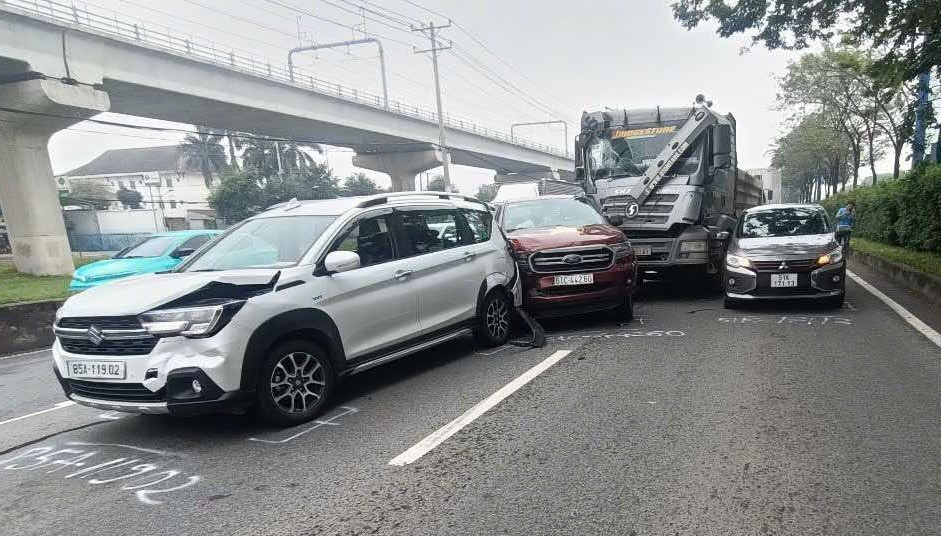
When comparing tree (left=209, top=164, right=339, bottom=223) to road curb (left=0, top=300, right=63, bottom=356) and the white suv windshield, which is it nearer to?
Answer: road curb (left=0, top=300, right=63, bottom=356)

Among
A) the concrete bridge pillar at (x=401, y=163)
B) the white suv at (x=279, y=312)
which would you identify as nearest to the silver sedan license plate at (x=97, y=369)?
the white suv at (x=279, y=312)

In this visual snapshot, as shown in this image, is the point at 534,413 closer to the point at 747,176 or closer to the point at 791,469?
the point at 791,469

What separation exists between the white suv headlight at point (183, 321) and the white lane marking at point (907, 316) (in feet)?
23.5

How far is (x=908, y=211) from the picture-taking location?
14281 mm

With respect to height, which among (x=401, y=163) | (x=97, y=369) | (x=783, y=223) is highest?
(x=401, y=163)

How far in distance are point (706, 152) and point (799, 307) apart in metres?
3.15

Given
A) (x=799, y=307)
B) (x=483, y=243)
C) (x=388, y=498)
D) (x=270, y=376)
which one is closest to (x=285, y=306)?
(x=270, y=376)

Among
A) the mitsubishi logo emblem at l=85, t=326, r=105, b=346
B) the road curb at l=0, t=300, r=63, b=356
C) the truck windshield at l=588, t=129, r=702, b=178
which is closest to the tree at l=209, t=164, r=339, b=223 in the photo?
the road curb at l=0, t=300, r=63, b=356

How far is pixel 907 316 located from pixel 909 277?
11.8 ft

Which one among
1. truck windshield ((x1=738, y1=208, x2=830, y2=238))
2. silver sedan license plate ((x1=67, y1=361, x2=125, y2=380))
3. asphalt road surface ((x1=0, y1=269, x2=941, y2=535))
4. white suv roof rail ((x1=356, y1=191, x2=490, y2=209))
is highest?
white suv roof rail ((x1=356, y1=191, x2=490, y2=209))

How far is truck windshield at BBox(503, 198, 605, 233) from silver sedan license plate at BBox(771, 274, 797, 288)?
2.48 m

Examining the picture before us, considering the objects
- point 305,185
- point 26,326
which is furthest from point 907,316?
point 305,185

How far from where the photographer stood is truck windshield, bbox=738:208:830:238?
30.6ft

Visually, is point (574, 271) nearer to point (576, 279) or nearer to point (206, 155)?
point (576, 279)
